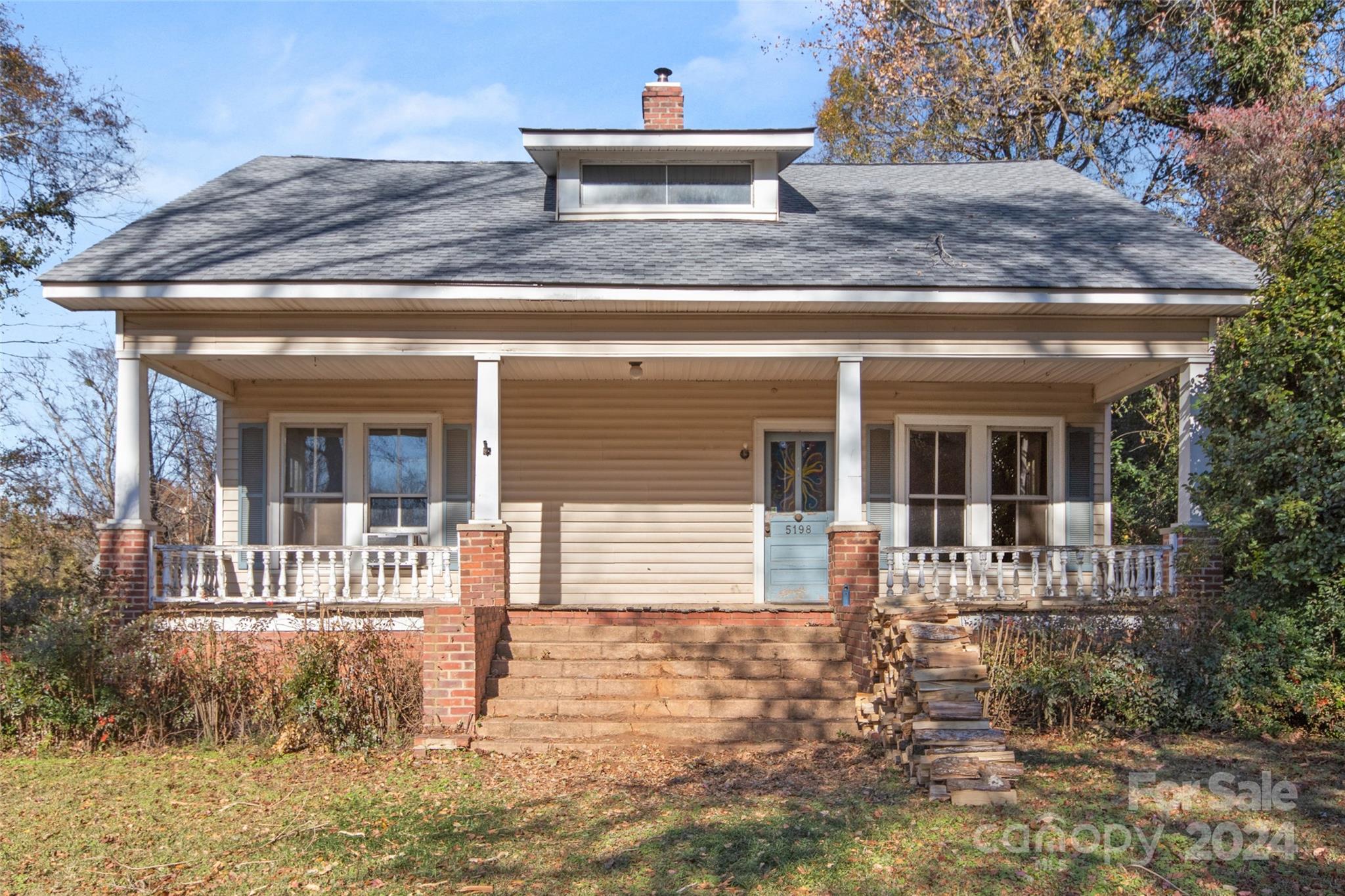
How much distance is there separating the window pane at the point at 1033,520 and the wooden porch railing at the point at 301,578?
6.39m

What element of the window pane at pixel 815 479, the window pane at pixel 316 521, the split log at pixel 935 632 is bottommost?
the split log at pixel 935 632

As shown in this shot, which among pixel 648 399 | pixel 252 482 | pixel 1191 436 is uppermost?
pixel 648 399

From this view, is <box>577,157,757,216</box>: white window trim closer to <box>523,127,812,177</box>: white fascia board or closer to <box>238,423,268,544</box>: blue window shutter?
<box>523,127,812,177</box>: white fascia board

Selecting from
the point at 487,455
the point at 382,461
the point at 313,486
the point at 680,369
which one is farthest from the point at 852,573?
the point at 313,486

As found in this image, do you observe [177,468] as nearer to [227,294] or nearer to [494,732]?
[227,294]

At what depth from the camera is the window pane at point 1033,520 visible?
1225cm

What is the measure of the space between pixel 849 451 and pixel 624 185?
14.6 ft

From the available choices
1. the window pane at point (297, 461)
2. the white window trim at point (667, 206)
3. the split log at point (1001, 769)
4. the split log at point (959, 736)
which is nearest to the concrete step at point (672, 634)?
the split log at point (959, 736)

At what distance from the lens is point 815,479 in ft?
40.3

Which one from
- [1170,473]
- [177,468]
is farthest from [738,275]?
[177,468]

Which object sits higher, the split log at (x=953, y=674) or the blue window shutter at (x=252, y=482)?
the blue window shutter at (x=252, y=482)

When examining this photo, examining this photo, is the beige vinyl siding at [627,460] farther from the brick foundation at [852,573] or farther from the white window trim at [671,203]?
the brick foundation at [852,573]

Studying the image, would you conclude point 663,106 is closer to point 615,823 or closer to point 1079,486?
point 1079,486

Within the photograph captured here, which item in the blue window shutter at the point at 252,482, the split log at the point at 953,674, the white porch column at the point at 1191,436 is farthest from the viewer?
the blue window shutter at the point at 252,482
